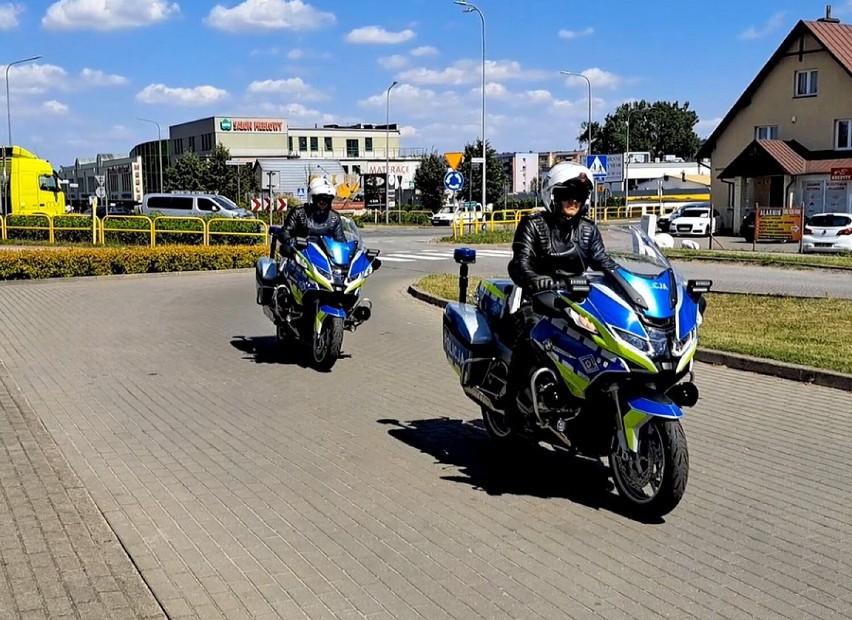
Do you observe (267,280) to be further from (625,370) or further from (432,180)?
(432,180)

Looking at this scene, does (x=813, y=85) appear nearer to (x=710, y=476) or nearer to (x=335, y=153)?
(x=710, y=476)

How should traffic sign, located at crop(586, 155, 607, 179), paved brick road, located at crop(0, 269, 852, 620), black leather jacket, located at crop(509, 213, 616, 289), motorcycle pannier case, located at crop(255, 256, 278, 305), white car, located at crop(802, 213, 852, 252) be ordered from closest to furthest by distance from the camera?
paved brick road, located at crop(0, 269, 852, 620) < black leather jacket, located at crop(509, 213, 616, 289) < motorcycle pannier case, located at crop(255, 256, 278, 305) < traffic sign, located at crop(586, 155, 607, 179) < white car, located at crop(802, 213, 852, 252)

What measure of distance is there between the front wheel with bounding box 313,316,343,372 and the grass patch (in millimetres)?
4123

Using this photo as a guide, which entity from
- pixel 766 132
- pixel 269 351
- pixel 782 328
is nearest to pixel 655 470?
pixel 269 351

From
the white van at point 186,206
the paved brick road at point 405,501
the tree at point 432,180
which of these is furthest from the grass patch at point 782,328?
the tree at point 432,180

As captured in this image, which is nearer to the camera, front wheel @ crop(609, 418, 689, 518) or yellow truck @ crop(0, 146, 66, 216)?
front wheel @ crop(609, 418, 689, 518)

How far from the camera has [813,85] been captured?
145ft

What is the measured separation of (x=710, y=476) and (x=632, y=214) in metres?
61.0

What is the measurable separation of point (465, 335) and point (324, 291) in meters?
3.38

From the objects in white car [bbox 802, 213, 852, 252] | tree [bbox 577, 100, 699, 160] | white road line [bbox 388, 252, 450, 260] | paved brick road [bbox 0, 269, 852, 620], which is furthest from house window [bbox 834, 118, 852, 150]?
tree [bbox 577, 100, 699, 160]

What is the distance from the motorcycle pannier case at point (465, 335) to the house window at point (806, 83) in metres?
42.4

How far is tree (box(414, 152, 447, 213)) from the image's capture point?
77.5m

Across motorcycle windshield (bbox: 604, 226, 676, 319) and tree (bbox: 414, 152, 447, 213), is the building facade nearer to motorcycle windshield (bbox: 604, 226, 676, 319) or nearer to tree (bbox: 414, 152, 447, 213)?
tree (bbox: 414, 152, 447, 213)

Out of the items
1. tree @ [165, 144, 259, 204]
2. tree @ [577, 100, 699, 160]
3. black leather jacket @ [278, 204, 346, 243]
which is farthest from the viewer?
tree @ [577, 100, 699, 160]
